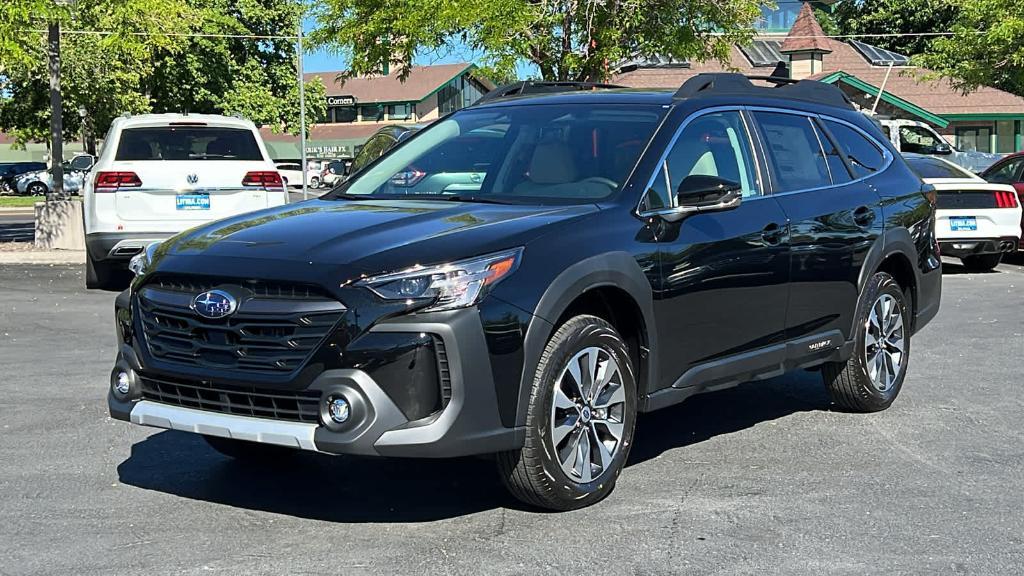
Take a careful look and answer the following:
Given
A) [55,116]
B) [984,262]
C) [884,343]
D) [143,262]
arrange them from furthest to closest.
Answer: [55,116], [984,262], [884,343], [143,262]

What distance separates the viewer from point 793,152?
7168 millimetres

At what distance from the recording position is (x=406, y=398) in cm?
493

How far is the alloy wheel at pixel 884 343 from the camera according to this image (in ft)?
25.0

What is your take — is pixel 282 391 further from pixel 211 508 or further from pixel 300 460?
pixel 300 460

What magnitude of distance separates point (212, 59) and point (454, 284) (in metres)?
53.2

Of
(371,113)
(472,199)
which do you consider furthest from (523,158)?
(371,113)

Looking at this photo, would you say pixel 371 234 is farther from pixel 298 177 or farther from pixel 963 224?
pixel 298 177

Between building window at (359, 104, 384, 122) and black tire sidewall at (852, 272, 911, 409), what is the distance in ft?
258

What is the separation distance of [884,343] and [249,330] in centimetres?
412

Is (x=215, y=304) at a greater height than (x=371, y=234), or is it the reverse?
(x=371, y=234)

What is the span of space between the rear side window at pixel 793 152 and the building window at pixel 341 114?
8072cm

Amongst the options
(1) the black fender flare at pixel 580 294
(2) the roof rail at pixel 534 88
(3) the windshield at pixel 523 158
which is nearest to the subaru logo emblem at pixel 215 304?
(1) the black fender flare at pixel 580 294

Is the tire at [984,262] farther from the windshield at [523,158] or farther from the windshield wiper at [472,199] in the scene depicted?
the windshield wiper at [472,199]

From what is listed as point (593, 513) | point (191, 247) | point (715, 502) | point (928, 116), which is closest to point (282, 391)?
point (191, 247)
